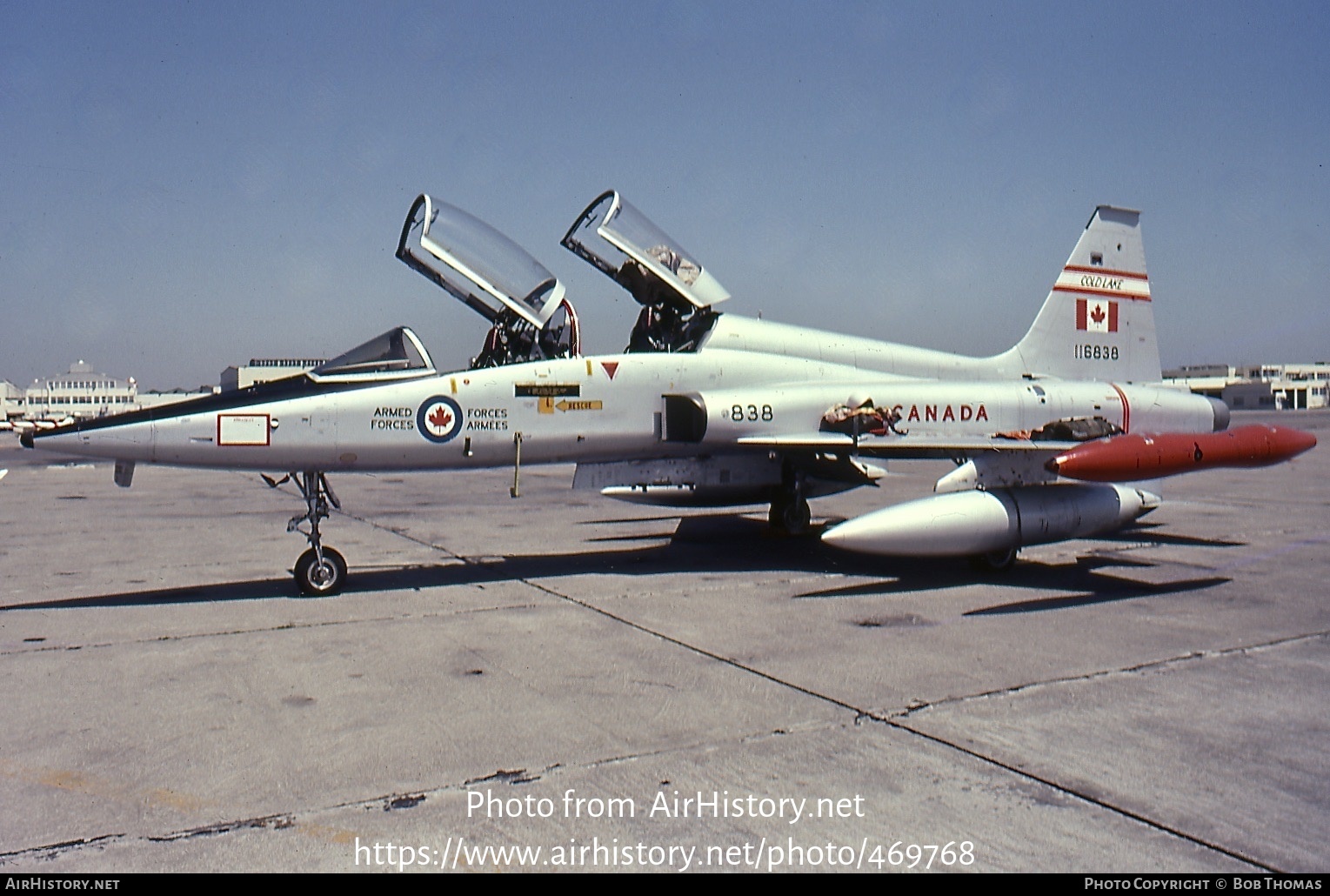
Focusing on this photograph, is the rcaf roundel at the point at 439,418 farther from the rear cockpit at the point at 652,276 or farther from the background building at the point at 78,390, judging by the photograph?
the background building at the point at 78,390

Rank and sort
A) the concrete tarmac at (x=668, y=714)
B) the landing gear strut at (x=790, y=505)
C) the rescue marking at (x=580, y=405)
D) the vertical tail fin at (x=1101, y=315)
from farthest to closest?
the vertical tail fin at (x=1101, y=315) → the landing gear strut at (x=790, y=505) → the rescue marking at (x=580, y=405) → the concrete tarmac at (x=668, y=714)

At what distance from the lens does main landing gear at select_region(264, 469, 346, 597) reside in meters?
7.98

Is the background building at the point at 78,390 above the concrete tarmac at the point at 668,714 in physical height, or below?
above

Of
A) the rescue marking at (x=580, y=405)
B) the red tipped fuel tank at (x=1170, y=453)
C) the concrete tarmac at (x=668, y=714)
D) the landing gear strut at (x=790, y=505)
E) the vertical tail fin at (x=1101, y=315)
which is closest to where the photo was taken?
the concrete tarmac at (x=668, y=714)

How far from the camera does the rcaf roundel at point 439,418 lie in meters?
8.30

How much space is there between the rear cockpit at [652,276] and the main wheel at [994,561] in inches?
132

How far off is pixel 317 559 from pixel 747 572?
150 inches

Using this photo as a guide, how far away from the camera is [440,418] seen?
836cm

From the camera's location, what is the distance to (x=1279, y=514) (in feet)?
44.4

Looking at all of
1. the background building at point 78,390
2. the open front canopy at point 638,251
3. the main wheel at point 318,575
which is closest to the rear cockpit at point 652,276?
the open front canopy at point 638,251

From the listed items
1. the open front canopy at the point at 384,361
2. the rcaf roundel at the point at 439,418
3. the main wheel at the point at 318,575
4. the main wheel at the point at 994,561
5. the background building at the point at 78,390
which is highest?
the background building at the point at 78,390

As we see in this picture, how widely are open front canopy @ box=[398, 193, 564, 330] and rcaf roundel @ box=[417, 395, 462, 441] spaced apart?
1.15 metres

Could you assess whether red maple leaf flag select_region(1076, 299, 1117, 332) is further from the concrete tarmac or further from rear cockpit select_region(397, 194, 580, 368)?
rear cockpit select_region(397, 194, 580, 368)

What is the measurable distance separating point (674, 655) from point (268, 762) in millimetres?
2520
